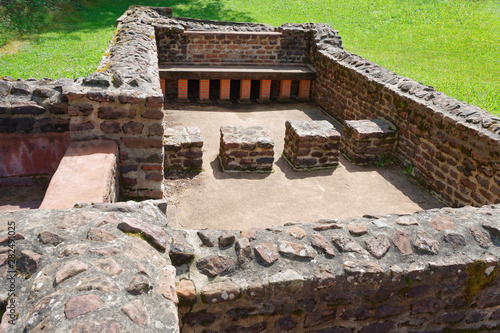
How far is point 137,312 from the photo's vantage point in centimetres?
171

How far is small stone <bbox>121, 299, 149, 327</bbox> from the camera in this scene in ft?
5.49

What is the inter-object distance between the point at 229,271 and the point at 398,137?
5.14 metres

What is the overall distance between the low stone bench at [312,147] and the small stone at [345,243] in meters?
3.70

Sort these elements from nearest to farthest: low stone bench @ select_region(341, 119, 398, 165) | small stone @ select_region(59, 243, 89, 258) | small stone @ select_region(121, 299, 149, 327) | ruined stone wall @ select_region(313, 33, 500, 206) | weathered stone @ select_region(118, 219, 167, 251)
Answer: small stone @ select_region(121, 299, 149, 327), small stone @ select_region(59, 243, 89, 258), weathered stone @ select_region(118, 219, 167, 251), ruined stone wall @ select_region(313, 33, 500, 206), low stone bench @ select_region(341, 119, 398, 165)

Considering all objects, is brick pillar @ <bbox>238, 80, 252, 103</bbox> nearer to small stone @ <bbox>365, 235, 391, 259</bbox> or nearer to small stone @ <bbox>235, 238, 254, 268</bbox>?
small stone @ <bbox>365, 235, 391, 259</bbox>

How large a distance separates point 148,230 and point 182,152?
380 cm

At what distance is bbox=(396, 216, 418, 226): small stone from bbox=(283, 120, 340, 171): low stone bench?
3.41 m

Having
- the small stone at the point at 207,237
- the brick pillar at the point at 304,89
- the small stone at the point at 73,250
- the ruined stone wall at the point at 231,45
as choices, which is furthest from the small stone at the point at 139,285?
the ruined stone wall at the point at 231,45

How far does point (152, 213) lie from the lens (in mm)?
2500

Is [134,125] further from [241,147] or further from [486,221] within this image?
[486,221]

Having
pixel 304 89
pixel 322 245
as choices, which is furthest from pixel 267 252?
pixel 304 89

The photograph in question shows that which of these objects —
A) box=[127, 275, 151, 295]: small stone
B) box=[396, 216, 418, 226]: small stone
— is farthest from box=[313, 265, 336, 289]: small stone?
box=[127, 275, 151, 295]: small stone

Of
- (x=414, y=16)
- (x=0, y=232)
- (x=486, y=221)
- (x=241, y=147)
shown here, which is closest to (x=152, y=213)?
(x=0, y=232)

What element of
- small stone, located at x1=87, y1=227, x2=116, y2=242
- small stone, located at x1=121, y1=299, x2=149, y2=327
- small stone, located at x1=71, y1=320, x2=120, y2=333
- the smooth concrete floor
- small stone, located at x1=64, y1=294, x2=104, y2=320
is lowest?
the smooth concrete floor
